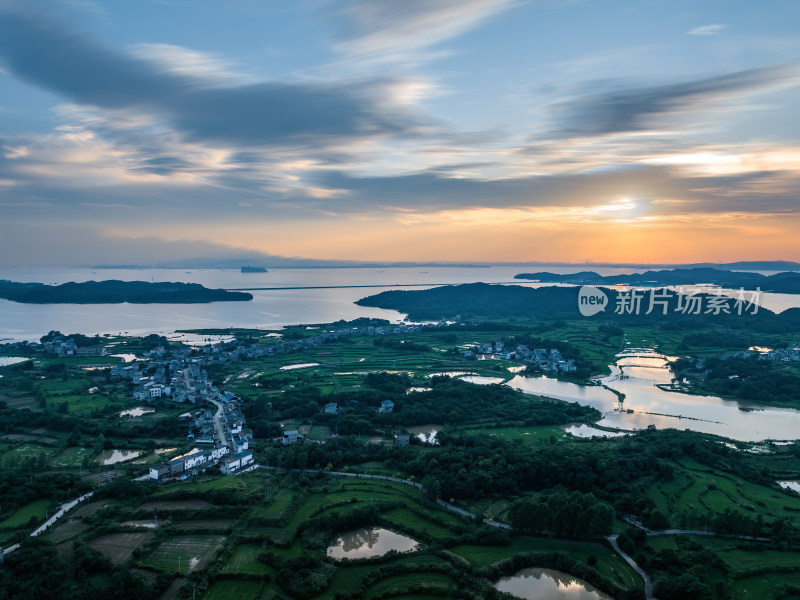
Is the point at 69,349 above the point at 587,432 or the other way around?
above

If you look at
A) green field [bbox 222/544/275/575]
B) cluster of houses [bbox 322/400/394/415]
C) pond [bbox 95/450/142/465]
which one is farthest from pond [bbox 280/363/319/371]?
green field [bbox 222/544/275/575]

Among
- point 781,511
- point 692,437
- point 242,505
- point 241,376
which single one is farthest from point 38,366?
point 781,511

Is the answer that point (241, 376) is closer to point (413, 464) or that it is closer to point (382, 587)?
point (413, 464)

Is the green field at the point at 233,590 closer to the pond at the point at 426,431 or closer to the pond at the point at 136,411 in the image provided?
the pond at the point at 426,431

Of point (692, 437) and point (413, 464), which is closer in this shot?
point (413, 464)

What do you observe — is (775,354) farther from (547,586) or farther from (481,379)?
(547,586)

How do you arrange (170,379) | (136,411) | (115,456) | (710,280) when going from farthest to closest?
(710,280)
(170,379)
(136,411)
(115,456)

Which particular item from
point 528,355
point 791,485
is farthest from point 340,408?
point 528,355
